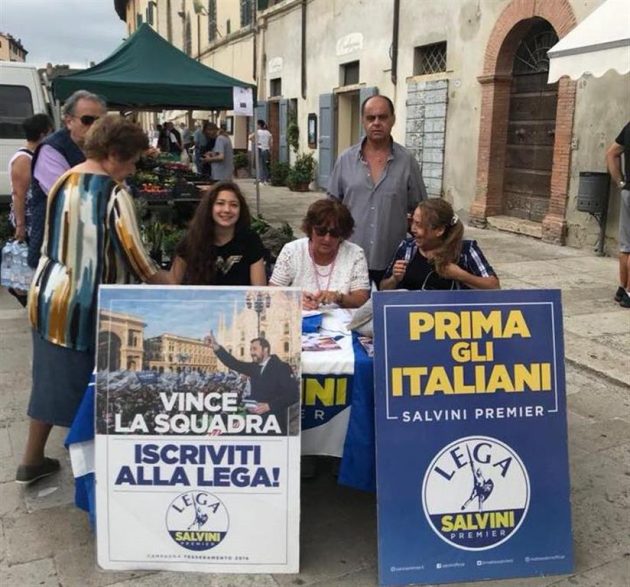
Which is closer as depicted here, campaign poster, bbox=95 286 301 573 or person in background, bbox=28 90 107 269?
campaign poster, bbox=95 286 301 573

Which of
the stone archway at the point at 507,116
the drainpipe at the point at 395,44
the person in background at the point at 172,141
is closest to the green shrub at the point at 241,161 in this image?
the person in background at the point at 172,141

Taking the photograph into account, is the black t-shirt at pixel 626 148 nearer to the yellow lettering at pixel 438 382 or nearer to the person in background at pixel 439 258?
the person in background at pixel 439 258

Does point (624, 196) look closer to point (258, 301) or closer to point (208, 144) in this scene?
point (258, 301)

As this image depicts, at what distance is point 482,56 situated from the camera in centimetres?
983

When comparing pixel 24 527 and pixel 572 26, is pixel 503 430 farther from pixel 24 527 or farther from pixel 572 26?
pixel 572 26

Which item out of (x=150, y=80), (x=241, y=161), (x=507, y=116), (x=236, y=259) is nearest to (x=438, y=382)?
(x=236, y=259)

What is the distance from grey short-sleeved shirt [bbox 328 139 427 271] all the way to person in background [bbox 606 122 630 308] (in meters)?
2.88

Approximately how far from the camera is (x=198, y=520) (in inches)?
92.4

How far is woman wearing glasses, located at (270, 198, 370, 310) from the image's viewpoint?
319 centimetres

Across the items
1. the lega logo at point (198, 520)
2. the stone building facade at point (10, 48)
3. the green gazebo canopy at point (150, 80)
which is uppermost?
the stone building facade at point (10, 48)

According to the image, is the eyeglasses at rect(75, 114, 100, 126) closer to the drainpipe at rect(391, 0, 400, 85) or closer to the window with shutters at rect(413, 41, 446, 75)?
the window with shutters at rect(413, 41, 446, 75)

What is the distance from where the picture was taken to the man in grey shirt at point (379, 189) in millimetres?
3752

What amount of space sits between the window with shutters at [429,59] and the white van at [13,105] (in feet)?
20.6

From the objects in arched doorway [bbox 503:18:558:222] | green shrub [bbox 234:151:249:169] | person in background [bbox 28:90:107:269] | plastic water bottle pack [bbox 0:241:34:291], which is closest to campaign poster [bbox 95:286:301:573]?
person in background [bbox 28:90:107:269]
